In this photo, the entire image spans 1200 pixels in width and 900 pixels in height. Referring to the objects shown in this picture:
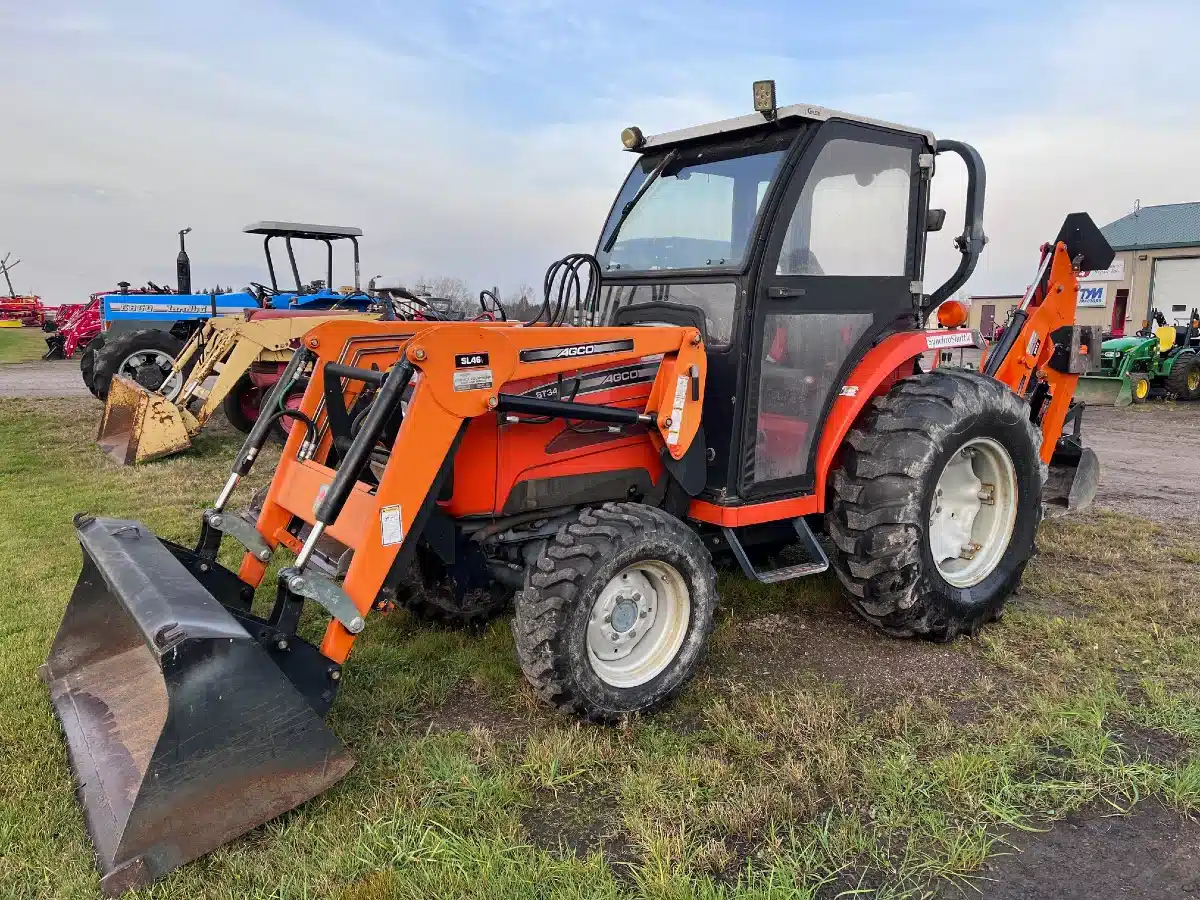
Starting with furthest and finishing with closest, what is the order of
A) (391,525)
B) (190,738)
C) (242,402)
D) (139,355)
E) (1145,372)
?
(1145,372) → (139,355) → (242,402) → (391,525) → (190,738)

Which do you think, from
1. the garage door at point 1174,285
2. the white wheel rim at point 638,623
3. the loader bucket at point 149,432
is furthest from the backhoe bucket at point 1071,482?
the garage door at point 1174,285

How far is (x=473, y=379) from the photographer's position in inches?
121

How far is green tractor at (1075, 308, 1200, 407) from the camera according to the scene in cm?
1498

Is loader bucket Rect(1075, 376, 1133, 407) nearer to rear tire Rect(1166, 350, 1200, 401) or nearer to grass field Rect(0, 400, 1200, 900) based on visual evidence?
rear tire Rect(1166, 350, 1200, 401)

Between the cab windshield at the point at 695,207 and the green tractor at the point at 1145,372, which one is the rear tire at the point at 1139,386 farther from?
the cab windshield at the point at 695,207

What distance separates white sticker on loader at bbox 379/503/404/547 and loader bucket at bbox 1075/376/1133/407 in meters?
14.7

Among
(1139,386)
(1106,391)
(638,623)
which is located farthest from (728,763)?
(1139,386)

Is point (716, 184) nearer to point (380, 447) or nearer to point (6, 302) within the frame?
point (380, 447)

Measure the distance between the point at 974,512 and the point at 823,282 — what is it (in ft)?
5.13

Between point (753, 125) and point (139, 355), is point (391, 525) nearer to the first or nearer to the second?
point (753, 125)

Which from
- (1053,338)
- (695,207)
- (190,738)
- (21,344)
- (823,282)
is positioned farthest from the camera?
(21,344)

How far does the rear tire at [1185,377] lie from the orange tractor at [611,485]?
544 inches

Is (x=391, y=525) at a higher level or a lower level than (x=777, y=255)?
lower

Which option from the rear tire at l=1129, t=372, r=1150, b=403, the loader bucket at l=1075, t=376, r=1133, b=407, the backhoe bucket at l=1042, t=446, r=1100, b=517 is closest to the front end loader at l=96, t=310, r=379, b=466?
the backhoe bucket at l=1042, t=446, r=1100, b=517
